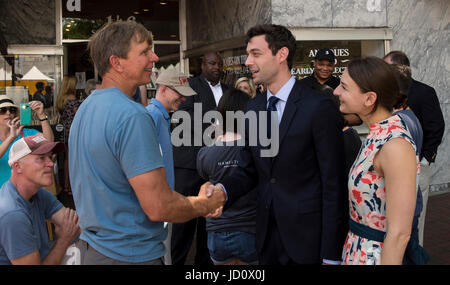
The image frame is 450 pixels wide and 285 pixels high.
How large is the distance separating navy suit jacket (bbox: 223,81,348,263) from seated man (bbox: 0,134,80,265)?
4.67 feet

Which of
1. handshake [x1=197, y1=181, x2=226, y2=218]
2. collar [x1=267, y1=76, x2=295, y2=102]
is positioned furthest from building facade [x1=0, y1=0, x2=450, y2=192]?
handshake [x1=197, y1=181, x2=226, y2=218]

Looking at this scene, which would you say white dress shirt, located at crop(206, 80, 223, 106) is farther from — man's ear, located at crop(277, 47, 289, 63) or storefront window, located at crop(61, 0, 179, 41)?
storefront window, located at crop(61, 0, 179, 41)

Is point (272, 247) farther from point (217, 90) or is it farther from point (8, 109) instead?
point (217, 90)

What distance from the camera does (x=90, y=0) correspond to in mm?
11188

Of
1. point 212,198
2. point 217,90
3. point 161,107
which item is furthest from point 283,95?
point 217,90

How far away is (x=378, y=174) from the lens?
99.3 inches

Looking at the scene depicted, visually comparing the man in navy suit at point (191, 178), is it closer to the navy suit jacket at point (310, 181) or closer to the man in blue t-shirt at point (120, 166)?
the navy suit jacket at point (310, 181)

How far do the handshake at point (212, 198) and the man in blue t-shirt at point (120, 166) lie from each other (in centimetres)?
34

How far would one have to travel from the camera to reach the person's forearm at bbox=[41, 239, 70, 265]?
121 inches

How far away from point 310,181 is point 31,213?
1.80 m

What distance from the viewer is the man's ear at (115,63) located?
2.43 m

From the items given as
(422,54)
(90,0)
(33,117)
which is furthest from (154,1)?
(422,54)

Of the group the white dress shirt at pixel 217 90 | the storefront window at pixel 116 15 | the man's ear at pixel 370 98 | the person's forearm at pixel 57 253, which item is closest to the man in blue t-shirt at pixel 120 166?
the person's forearm at pixel 57 253
